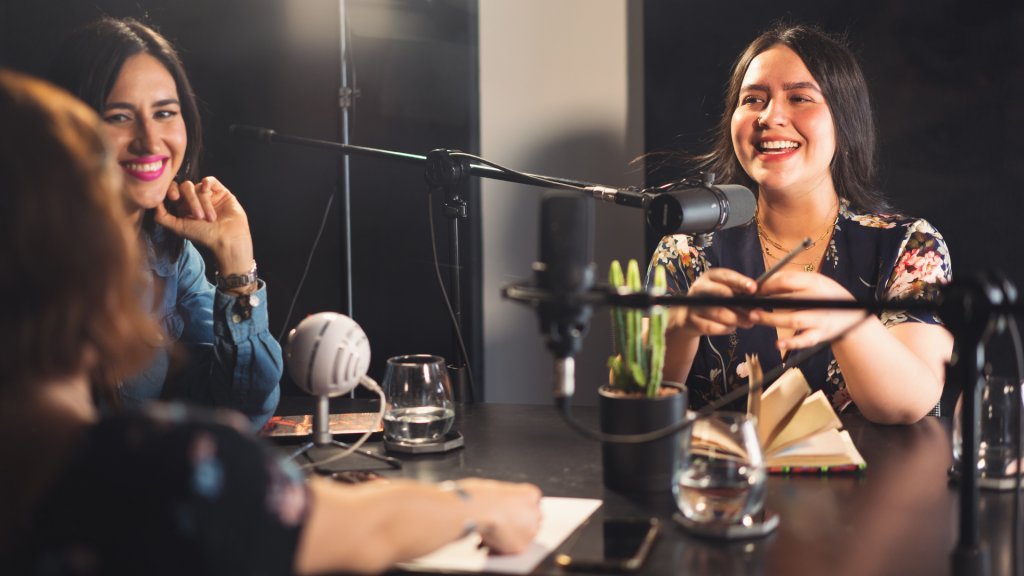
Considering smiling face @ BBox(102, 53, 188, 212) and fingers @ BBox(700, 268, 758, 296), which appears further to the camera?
smiling face @ BBox(102, 53, 188, 212)

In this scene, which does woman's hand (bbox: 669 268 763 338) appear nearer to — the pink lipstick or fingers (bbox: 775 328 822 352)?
fingers (bbox: 775 328 822 352)

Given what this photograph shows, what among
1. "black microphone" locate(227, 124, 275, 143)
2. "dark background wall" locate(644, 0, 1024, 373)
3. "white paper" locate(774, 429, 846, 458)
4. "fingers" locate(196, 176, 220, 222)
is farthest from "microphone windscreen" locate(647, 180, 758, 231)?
"dark background wall" locate(644, 0, 1024, 373)

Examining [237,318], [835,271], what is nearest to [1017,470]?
[835,271]

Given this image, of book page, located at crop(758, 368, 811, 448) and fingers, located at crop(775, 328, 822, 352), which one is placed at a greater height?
fingers, located at crop(775, 328, 822, 352)

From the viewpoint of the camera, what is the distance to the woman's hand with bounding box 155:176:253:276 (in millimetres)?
1766

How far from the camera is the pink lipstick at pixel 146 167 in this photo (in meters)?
1.71

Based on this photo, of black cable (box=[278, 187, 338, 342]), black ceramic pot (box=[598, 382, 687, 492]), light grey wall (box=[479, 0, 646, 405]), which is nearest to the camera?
black ceramic pot (box=[598, 382, 687, 492])

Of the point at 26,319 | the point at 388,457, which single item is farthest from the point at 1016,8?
the point at 26,319

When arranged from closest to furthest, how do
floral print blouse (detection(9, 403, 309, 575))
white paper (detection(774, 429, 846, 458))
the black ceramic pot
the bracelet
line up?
floral print blouse (detection(9, 403, 309, 575))
the bracelet
the black ceramic pot
white paper (detection(774, 429, 846, 458))

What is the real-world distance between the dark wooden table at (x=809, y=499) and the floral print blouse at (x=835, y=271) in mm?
397

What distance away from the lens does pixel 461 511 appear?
807mm

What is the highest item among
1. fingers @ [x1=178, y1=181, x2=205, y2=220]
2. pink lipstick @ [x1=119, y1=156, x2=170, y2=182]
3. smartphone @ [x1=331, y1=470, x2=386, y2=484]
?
pink lipstick @ [x1=119, y1=156, x2=170, y2=182]

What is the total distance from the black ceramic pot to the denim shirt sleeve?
833 mm

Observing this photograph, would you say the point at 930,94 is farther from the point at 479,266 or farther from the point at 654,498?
the point at 654,498
